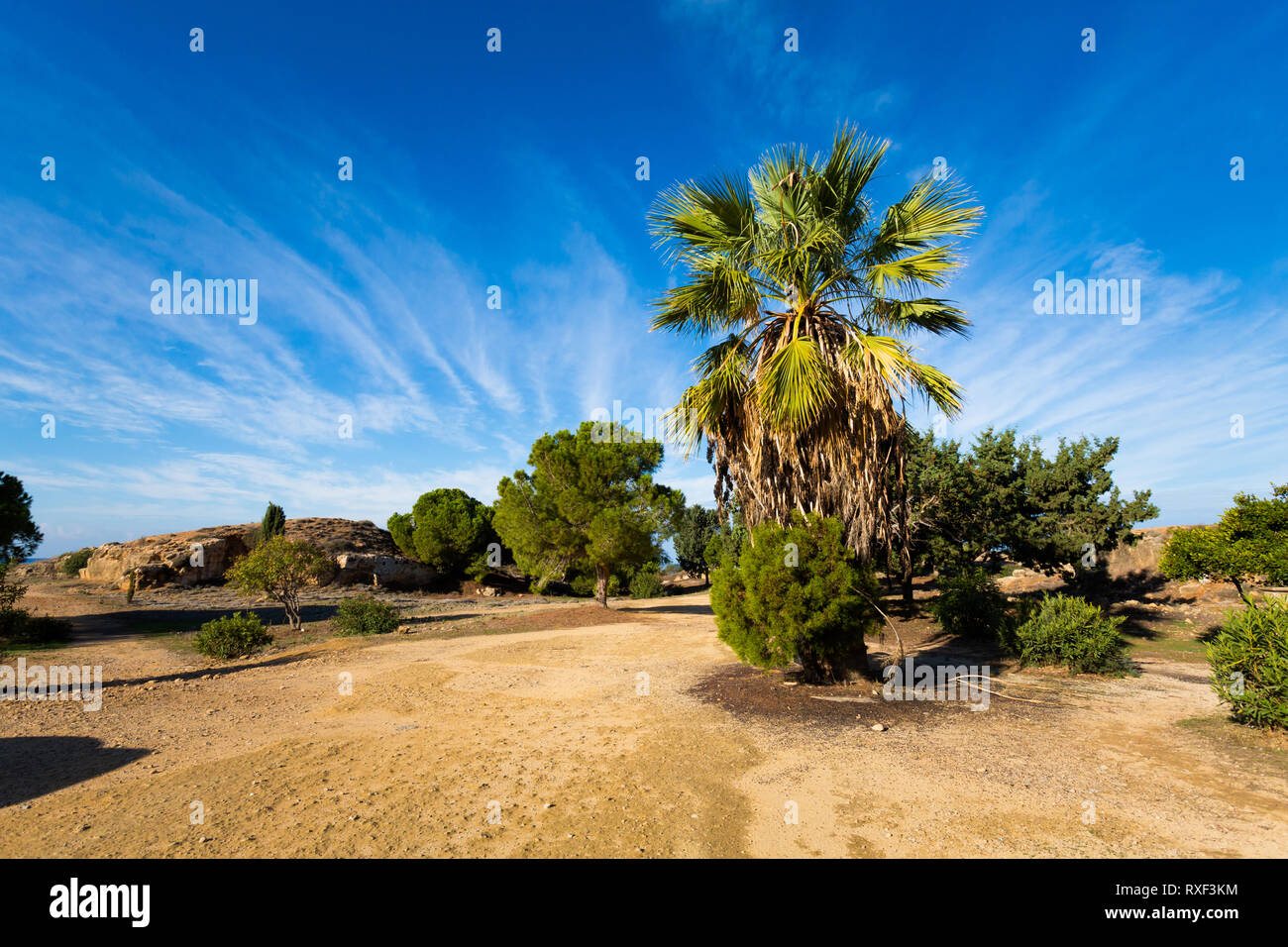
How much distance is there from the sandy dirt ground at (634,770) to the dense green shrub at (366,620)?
6140mm

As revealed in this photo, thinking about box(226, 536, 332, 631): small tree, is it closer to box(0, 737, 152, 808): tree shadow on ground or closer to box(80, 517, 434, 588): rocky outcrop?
box(0, 737, 152, 808): tree shadow on ground

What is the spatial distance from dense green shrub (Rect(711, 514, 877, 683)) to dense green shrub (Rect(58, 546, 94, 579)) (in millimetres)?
49054

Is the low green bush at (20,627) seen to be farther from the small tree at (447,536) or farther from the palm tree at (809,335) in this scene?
the small tree at (447,536)

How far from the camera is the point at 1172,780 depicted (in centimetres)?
480

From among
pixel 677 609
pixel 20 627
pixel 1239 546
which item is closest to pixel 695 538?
pixel 677 609

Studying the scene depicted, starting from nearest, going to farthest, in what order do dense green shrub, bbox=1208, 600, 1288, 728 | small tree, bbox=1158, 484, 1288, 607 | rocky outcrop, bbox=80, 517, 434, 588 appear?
dense green shrub, bbox=1208, 600, 1288, 728 → small tree, bbox=1158, 484, 1288, 607 → rocky outcrop, bbox=80, 517, 434, 588

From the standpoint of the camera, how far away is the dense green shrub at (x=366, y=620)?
53.1ft

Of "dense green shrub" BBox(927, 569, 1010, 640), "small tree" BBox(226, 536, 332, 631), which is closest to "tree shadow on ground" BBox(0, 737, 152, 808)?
"small tree" BBox(226, 536, 332, 631)

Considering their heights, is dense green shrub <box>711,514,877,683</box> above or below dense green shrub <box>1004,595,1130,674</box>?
above

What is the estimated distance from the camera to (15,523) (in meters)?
21.2

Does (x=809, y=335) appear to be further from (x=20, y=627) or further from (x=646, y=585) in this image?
(x=646, y=585)

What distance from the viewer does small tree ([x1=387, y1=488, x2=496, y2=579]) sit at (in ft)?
122

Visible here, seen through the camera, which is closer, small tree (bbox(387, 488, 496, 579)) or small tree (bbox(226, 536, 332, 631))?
small tree (bbox(226, 536, 332, 631))
